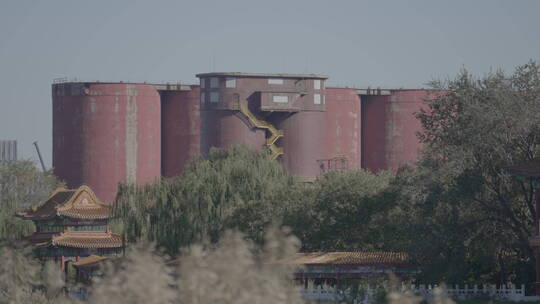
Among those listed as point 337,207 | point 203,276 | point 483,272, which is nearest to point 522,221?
point 483,272

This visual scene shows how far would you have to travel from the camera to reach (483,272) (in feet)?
133

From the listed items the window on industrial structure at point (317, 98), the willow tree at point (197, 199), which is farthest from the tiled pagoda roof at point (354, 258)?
the window on industrial structure at point (317, 98)

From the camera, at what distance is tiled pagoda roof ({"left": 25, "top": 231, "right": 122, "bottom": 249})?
53969 millimetres

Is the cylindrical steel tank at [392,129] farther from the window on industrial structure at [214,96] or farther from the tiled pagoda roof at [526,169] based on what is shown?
the tiled pagoda roof at [526,169]

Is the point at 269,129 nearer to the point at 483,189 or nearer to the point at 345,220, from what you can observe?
the point at 345,220

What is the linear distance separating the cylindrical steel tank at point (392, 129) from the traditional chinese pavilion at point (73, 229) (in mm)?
31929

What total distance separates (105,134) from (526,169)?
46.5 meters

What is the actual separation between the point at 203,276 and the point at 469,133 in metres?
27.3

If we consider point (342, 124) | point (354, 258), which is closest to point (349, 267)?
point (354, 258)

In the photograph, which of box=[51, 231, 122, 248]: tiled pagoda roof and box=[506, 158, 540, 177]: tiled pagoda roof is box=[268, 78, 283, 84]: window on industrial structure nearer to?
box=[51, 231, 122, 248]: tiled pagoda roof

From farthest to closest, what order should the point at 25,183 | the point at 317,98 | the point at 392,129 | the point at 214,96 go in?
the point at 25,183, the point at 392,129, the point at 317,98, the point at 214,96

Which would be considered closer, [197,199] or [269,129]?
[197,199]

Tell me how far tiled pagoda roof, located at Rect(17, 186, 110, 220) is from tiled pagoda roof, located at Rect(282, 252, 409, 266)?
14019 millimetres

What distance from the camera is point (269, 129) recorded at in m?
73.1
